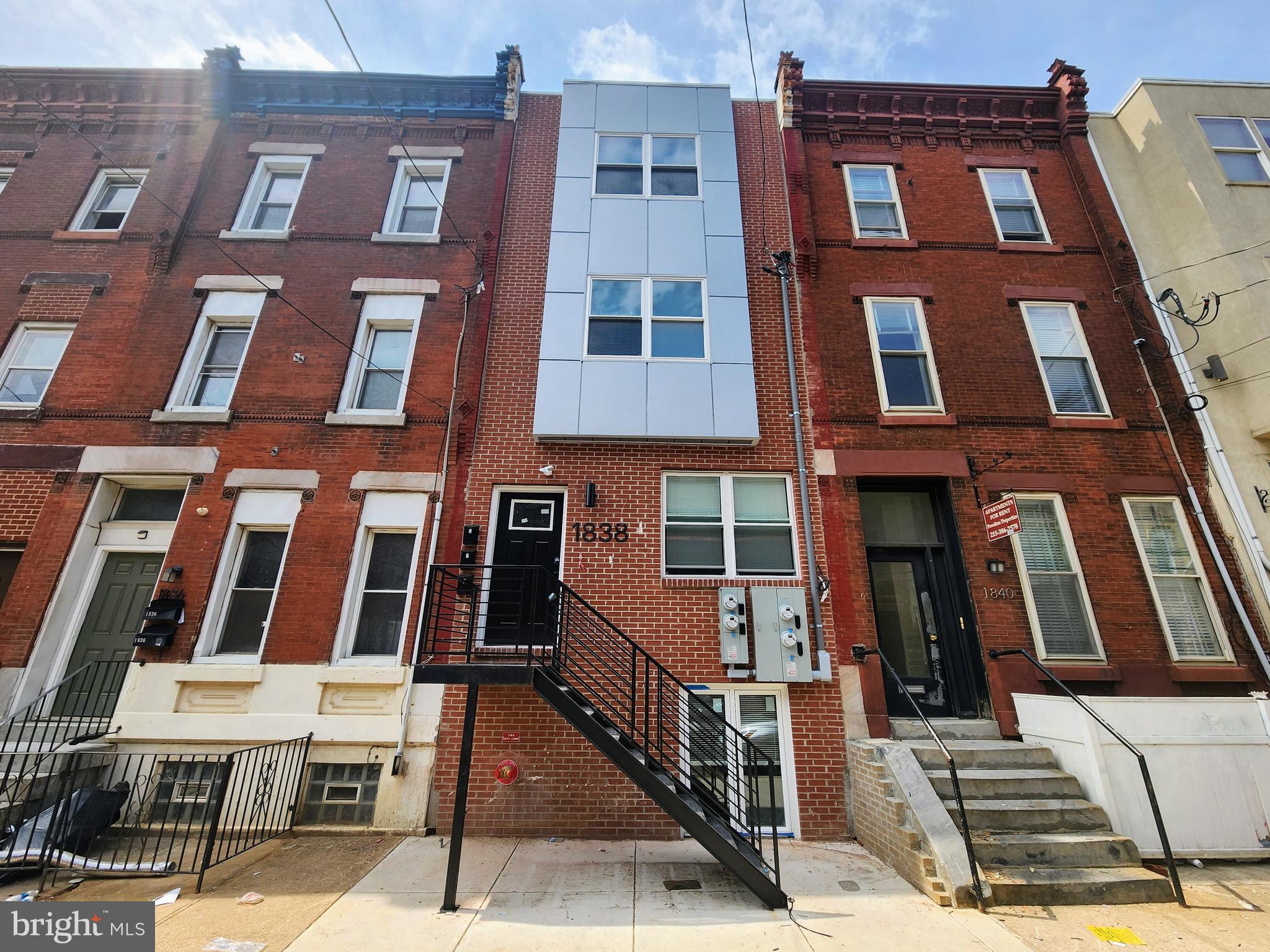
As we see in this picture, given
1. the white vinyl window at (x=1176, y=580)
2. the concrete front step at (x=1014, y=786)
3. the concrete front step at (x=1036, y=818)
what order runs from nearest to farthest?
the concrete front step at (x=1036, y=818), the concrete front step at (x=1014, y=786), the white vinyl window at (x=1176, y=580)

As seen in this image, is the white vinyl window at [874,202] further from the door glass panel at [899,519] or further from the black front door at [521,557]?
the black front door at [521,557]

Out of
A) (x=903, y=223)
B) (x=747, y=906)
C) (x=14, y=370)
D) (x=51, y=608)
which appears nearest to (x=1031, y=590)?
(x=747, y=906)

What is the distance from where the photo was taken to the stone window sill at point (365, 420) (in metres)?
8.05

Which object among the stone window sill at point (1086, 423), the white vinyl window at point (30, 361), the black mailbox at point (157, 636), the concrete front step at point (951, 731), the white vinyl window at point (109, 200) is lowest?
the concrete front step at point (951, 731)

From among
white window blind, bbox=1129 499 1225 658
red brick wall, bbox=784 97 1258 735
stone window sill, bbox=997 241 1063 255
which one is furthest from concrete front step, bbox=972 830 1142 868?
stone window sill, bbox=997 241 1063 255

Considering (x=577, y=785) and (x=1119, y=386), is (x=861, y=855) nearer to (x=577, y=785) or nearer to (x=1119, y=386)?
(x=577, y=785)

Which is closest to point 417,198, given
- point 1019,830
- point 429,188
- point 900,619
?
point 429,188

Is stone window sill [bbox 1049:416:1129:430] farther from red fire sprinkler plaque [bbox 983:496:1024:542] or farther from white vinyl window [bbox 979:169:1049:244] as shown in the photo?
white vinyl window [bbox 979:169:1049:244]

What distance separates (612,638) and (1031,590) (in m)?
5.63

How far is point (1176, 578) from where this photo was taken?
7.55m

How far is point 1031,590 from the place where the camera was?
747 cm

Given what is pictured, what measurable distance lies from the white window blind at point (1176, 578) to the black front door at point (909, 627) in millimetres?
2904

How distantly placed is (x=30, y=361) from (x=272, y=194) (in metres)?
4.54

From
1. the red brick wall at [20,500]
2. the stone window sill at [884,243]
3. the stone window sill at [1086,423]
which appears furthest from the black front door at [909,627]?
the red brick wall at [20,500]
